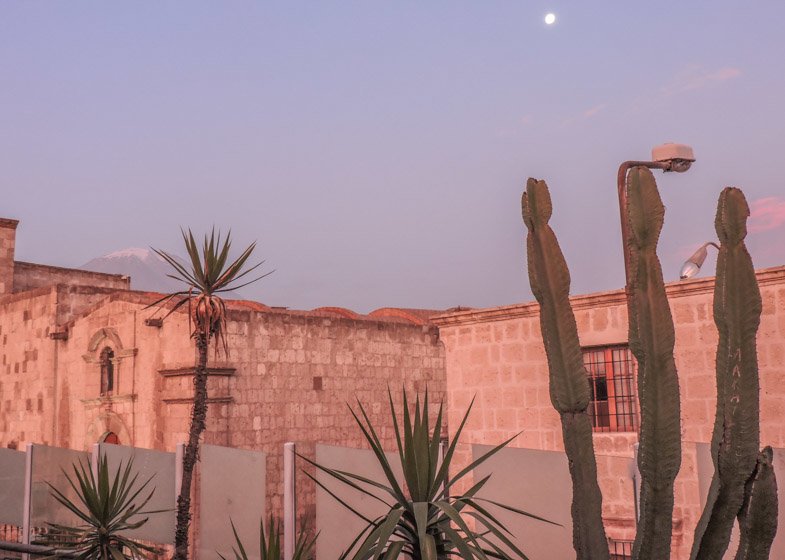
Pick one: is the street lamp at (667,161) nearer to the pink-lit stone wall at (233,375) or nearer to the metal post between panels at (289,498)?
the metal post between panels at (289,498)

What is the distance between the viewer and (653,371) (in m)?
5.90

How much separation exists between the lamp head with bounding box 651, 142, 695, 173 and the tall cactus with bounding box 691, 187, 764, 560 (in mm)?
4313

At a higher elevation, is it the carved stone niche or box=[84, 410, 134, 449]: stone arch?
the carved stone niche

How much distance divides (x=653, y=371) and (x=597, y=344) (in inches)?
228

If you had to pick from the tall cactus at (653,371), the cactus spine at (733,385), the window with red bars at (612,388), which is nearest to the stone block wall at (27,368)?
the window with red bars at (612,388)

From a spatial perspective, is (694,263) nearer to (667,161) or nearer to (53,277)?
(667,161)

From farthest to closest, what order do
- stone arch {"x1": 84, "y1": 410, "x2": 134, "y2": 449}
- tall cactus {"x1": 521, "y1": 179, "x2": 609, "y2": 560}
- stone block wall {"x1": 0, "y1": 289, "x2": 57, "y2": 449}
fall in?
stone block wall {"x1": 0, "y1": 289, "x2": 57, "y2": 449}
stone arch {"x1": 84, "y1": 410, "x2": 134, "y2": 449}
tall cactus {"x1": 521, "y1": 179, "x2": 609, "y2": 560}

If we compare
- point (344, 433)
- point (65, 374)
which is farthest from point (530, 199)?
point (65, 374)

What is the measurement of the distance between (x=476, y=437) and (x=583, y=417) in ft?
21.3

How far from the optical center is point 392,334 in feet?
66.8

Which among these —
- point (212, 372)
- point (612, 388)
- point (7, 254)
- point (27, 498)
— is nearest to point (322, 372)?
point (212, 372)

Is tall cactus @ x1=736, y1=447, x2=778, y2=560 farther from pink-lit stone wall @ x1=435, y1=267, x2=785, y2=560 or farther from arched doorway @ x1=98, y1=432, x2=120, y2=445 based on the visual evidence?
arched doorway @ x1=98, y1=432, x2=120, y2=445

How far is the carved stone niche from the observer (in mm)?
18891

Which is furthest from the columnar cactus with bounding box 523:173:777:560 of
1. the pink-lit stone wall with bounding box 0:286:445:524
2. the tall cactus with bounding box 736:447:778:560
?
the pink-lit stone wall with bounding box 0:286:445:524
